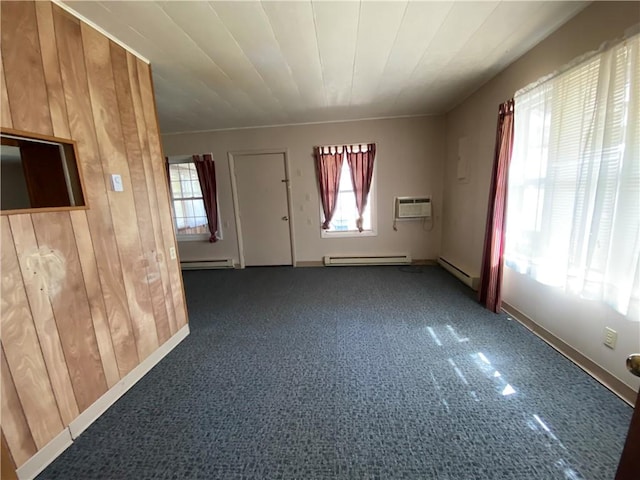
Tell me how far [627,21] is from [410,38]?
3.86 feet

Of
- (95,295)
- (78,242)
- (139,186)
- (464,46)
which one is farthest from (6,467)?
(464,46)

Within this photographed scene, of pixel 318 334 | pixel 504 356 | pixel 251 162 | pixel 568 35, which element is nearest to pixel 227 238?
pixel 251 162

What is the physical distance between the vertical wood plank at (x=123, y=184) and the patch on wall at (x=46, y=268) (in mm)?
378

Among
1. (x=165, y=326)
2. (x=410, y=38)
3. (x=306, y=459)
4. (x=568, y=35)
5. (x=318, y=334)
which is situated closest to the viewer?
(x=306, y=459)

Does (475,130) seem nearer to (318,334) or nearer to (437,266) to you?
(437,266)

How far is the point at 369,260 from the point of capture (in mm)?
4363

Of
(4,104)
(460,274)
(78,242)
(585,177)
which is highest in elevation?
(4,104)

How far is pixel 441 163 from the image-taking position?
4.12 meters

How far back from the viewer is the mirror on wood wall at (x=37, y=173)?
48.0 inches

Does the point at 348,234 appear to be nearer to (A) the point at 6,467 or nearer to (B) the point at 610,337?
(B) the point at 610,337

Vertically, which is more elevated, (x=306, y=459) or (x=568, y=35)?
(x=568, y=35)

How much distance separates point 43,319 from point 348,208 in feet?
12.4

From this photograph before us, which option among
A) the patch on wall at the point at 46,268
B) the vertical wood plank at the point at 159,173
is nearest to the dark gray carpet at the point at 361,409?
the vertical wood plank at the point at 159,173

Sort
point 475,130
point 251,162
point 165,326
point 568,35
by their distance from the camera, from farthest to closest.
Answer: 1. point 251,162
2. point 475,130
3. point 165,326
4. point 568,35
